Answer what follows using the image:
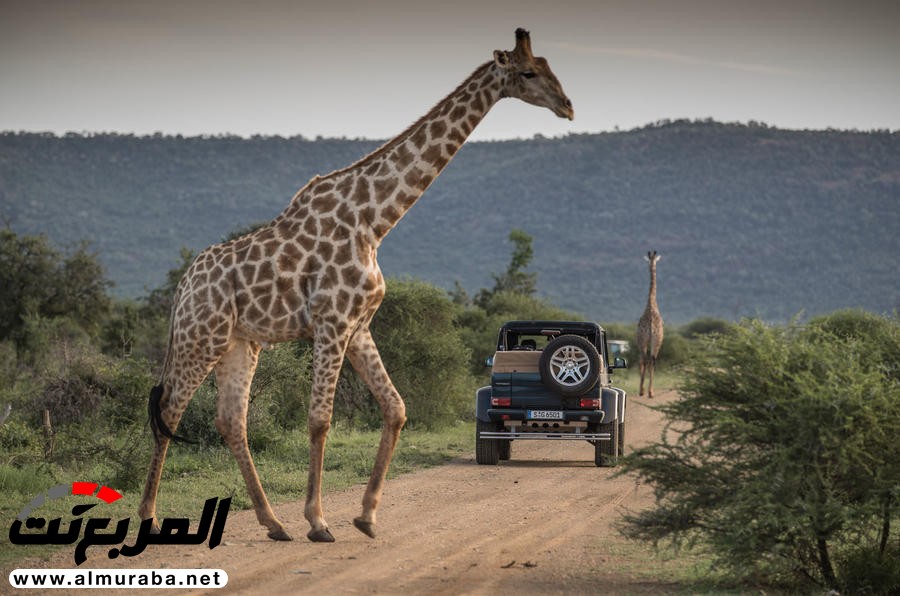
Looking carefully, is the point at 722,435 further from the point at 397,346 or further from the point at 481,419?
the point at 397,346

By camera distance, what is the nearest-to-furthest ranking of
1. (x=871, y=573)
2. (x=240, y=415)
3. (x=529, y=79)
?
(x=871, y=573), (x=529, y=79), (x=240, y=415)

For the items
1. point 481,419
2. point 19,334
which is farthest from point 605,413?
point 19,334

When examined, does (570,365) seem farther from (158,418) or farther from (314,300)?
(158,418)

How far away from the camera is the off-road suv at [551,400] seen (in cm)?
1470

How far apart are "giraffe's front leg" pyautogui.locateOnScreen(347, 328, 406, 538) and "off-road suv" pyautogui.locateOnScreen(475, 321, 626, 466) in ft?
15.7

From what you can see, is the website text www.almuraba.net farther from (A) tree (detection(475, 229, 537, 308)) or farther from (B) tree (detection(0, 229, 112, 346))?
(A) tree (detection(475, 229, 537, 308))

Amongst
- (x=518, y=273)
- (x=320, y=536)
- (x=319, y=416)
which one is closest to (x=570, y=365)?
(x=319, y=416)

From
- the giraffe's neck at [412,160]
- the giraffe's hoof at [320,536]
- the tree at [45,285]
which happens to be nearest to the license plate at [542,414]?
the giraffe's neck at [412,160]

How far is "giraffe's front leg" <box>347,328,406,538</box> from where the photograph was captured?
9.89m

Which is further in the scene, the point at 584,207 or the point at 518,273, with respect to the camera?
the point at 584,207

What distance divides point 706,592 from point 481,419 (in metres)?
7.12

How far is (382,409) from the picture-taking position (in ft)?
32.9

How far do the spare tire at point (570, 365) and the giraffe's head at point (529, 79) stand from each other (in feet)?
16.4

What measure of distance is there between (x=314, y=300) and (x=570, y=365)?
5592 mm
